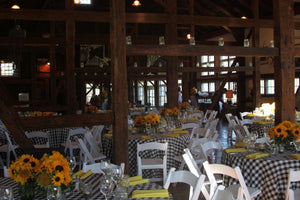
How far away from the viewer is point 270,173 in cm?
364

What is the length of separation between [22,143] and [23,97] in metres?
12.5

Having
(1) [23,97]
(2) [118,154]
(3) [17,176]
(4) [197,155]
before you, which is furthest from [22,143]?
(1) [23,97]

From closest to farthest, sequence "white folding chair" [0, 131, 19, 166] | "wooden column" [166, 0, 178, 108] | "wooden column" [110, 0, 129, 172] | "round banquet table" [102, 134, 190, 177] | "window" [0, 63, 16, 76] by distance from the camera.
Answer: "wooden column" [110, 0, 129, 172]
"round banquet table" [102, 134, 190, 177]
"white folding chair" [0, 131, 19, 166]
"wooden column" [166, 0, 178, 108]
"window" [0, 63, 16, 76]

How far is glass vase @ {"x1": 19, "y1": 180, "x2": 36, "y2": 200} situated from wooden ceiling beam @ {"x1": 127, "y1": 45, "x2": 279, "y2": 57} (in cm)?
269

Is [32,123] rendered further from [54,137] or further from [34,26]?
[34,26]

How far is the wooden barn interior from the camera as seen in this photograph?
4.52m

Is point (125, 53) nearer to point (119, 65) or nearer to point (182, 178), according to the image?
point (119, 65)

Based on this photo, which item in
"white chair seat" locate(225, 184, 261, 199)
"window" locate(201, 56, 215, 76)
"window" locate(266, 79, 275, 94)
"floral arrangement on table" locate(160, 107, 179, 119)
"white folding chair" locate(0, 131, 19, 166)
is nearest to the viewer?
"white chair seat" locate(225, 184, 261, 199)

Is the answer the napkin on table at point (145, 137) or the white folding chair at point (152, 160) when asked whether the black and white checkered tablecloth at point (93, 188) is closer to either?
the white folding chair at point (152, 160)

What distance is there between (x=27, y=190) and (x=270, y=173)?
2558 mm

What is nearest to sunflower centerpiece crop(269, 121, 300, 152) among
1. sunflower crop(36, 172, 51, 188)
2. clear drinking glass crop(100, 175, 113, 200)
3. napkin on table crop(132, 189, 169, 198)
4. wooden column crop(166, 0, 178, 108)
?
napkin on table crop(132, 189, 169, 198)

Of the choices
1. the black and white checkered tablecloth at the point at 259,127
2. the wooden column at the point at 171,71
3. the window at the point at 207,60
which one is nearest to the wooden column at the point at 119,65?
the black and white checkered tablecloth at the point at 259,127

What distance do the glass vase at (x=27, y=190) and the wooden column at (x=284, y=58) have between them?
14.3 feet

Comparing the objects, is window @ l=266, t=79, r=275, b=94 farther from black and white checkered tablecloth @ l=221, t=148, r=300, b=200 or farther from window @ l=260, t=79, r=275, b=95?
black and white checkered tablecloth @ l=221, t=148, r=300, b=200
